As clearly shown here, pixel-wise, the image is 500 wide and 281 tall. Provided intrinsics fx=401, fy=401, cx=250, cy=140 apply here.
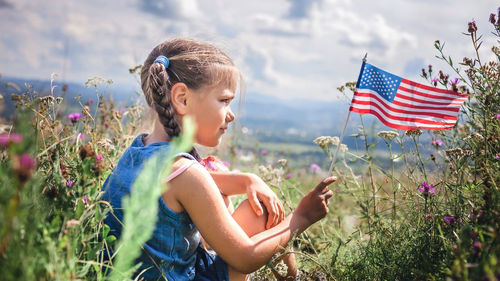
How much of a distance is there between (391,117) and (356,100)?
28 cm

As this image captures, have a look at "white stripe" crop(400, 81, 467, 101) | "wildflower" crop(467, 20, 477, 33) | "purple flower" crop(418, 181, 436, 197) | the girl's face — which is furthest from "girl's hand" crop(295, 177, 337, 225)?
"wildflower" crop(467, 20, 477, 33)

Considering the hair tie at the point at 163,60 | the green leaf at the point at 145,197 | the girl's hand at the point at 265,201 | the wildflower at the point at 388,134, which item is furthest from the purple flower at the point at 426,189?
the green leaf at the point at 145,197

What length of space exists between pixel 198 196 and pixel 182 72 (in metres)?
0.80

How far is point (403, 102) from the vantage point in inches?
113

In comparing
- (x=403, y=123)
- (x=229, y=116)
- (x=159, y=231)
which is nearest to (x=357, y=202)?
(x=403, y=123)

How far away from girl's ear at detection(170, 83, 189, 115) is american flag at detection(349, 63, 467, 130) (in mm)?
1259

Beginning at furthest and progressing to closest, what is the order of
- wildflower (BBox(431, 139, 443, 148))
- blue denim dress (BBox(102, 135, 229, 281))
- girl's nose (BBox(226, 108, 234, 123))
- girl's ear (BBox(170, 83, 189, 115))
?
wildflower (BBox(431, 139, 443, 148))
girl's nose (BBox(226, 108, 234, 123))
girl's ear (BBox(170, 83, 189, 115))
blue denim dress (BBox(102, 135, 229, 281))

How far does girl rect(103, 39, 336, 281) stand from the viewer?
209 centimetres

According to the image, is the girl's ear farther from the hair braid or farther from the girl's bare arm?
the girl's bare arm

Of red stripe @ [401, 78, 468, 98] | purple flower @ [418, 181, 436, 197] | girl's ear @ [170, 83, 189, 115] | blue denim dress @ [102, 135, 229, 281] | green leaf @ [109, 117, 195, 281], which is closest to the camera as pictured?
green leaf @ [109, 117, 195, 281]

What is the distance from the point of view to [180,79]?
7.93 ft

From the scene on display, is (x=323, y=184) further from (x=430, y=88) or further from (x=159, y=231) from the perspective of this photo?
(x=430, y=88)

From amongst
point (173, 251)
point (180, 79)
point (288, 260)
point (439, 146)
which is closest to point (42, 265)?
point (173, 251)

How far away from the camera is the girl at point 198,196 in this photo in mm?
2092
